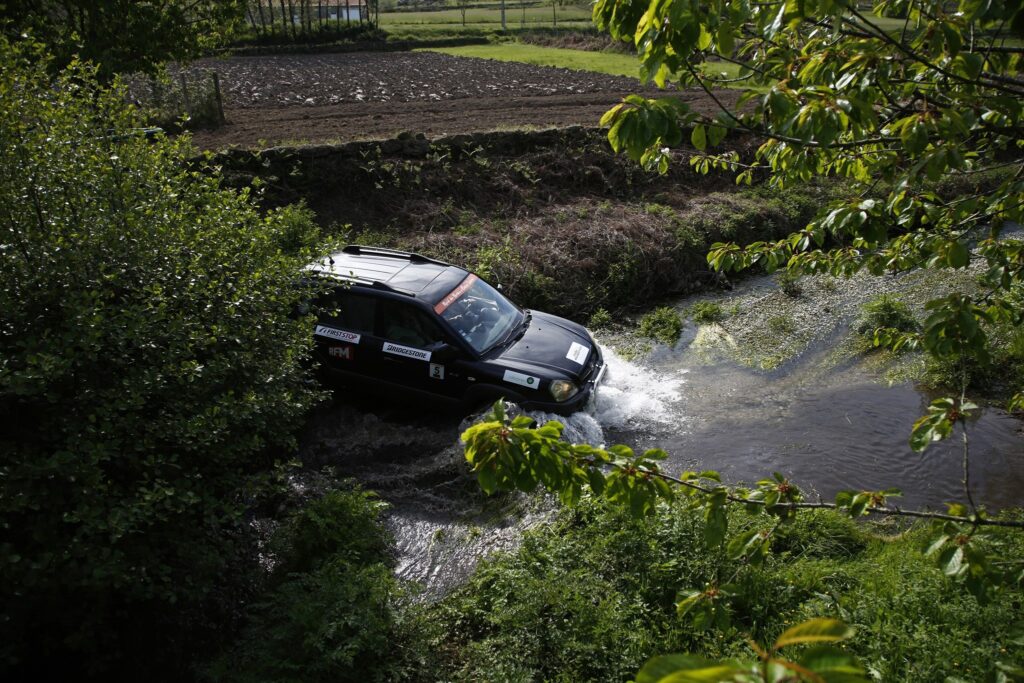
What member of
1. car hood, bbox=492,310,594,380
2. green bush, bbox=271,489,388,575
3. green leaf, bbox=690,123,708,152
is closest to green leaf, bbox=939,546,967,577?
green leaf, bbox=690,123,708,152

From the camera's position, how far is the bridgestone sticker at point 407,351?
857 centimetres

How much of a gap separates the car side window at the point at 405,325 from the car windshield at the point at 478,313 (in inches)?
8.4

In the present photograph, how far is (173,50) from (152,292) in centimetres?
1205

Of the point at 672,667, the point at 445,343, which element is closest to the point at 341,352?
the point at 445,343

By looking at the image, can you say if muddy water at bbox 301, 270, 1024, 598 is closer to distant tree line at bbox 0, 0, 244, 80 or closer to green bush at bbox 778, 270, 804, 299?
green bush at bbox 778, 270, 804, 299

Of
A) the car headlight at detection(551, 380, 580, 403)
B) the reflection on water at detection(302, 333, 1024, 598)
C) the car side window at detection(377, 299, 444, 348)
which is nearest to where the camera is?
the reflection on water at detection(302, 333, 1024, 598)

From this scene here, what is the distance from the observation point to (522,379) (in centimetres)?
828

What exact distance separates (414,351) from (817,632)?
24.1ft

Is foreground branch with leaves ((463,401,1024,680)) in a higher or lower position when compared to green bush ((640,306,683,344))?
higher

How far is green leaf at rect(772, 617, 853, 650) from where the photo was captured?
1381 mm

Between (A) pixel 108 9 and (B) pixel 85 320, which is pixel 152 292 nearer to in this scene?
(B) pixel 85 320

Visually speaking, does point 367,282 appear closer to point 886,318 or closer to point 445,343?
point 445,343

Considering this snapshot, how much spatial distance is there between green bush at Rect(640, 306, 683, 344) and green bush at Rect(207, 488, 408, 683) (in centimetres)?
678

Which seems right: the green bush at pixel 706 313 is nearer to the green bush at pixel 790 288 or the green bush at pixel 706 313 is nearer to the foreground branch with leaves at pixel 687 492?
the green bush at pixel 790 288
